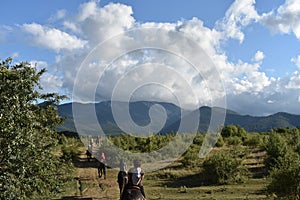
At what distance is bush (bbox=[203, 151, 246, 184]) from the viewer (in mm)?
27031

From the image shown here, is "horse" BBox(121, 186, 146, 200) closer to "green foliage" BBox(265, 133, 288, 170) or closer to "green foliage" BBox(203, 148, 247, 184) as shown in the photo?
"green foliage" BBox(203, 148, 247, 184)

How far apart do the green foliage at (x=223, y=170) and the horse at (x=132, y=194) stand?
46.8ft

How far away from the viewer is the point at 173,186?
88.6ft

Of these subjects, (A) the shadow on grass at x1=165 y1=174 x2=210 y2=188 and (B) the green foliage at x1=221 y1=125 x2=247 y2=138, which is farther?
(B) the green foliage at x1=221 y1=125 x2=247 y2=138

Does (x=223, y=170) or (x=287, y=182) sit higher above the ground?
(x=223, y=170)

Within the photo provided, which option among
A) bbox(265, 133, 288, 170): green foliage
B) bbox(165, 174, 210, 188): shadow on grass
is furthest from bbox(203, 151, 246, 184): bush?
bbox(265, 133, 288, 170): green foliage

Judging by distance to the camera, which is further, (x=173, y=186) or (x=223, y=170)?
(x=223, y=170)

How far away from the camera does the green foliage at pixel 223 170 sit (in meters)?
27.0

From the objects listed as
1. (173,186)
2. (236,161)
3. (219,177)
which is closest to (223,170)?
(219,177)

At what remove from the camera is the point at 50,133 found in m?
18.0

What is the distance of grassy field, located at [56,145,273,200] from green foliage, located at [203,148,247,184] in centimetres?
68

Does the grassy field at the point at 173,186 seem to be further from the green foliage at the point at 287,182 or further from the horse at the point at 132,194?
the horse at the point at 132,194

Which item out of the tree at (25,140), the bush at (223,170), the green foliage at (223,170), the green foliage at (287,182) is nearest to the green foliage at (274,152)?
the green foliage at (223,170)

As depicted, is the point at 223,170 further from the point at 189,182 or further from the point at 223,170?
the point at 189,182
